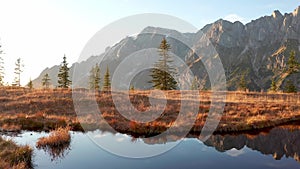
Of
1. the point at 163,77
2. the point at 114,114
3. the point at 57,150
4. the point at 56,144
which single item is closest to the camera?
the point at 57,150

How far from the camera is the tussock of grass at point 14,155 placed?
11.7 meters

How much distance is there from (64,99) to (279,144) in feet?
81.5

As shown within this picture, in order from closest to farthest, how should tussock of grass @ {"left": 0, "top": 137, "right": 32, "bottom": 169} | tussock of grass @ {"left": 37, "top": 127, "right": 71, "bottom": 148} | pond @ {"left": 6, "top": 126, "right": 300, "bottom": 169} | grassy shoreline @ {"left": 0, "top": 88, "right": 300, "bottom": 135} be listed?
1. tussock of grass @ {"left": 0, "top": 137, "right": 32, "bottom": 169}
2. pond @ {"left": 6, "top": 126, "right": 300, "bottom": 169}
3. tussock of grass @ {"left": 37, "top": 127, "right": 71, "bottom": 148}
4. grassy shoreline @ {"left": 0, "top": 88, "right": 300, "bottom": 135}

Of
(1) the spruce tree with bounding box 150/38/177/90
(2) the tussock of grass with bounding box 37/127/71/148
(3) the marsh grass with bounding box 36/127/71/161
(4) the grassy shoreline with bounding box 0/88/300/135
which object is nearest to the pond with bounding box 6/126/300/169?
(3) the marsh grass with bounding box 36/127/71/161

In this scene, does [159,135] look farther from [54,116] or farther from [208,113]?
[54,116]

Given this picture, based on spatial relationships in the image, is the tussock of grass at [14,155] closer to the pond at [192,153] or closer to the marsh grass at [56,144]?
the pond at [192,153]

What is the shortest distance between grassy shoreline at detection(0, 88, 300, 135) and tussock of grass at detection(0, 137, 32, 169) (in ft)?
22.4

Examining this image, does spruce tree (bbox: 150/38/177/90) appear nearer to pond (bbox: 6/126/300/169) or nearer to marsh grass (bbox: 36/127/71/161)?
pond (bbox: 6/126/300/169)

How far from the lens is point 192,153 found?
15.5m

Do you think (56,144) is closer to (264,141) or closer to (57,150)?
(57,150)

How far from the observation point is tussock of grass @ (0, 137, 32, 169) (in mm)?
11720

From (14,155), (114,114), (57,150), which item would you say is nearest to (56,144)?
(57,150)

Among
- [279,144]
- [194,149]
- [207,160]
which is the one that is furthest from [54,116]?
[279,144]

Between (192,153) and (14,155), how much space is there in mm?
10604
